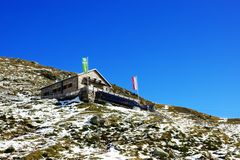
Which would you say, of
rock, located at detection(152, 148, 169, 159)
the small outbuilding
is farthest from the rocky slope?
the small outbuilding

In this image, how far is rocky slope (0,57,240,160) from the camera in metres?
37.1

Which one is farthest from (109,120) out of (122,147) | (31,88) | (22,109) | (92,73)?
(31,88)

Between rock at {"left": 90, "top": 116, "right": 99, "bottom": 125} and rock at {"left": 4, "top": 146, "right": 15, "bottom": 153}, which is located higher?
rock at {"left": 90, "top": 116, "right": 99, "bottom": 125}

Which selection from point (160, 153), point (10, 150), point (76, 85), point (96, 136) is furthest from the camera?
point (76, 85)

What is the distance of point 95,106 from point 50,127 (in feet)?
47.3

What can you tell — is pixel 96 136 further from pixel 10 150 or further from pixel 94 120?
pixel 10 150

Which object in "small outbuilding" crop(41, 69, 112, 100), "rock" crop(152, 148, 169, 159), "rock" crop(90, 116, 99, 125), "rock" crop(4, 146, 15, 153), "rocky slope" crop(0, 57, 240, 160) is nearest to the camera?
"rock" crop(4, 146, 15, 153)

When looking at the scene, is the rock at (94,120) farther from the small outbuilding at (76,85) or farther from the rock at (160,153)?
the small outbuilding at (76,85)

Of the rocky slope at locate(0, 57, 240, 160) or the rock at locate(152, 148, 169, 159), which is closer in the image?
the rocky slope at locate(0, 57, 240, 160)

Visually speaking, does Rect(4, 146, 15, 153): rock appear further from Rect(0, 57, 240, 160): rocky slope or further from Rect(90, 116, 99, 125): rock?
Rect(90, 116, 99, 125): rock

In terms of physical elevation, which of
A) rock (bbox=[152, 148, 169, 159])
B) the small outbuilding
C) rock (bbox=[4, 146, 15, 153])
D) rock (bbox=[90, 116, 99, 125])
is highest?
the small outbuilding

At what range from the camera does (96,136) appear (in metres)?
43.8

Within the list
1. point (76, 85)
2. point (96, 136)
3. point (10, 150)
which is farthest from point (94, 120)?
point (76, 85)

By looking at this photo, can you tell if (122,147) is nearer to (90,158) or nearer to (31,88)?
(90,158)
